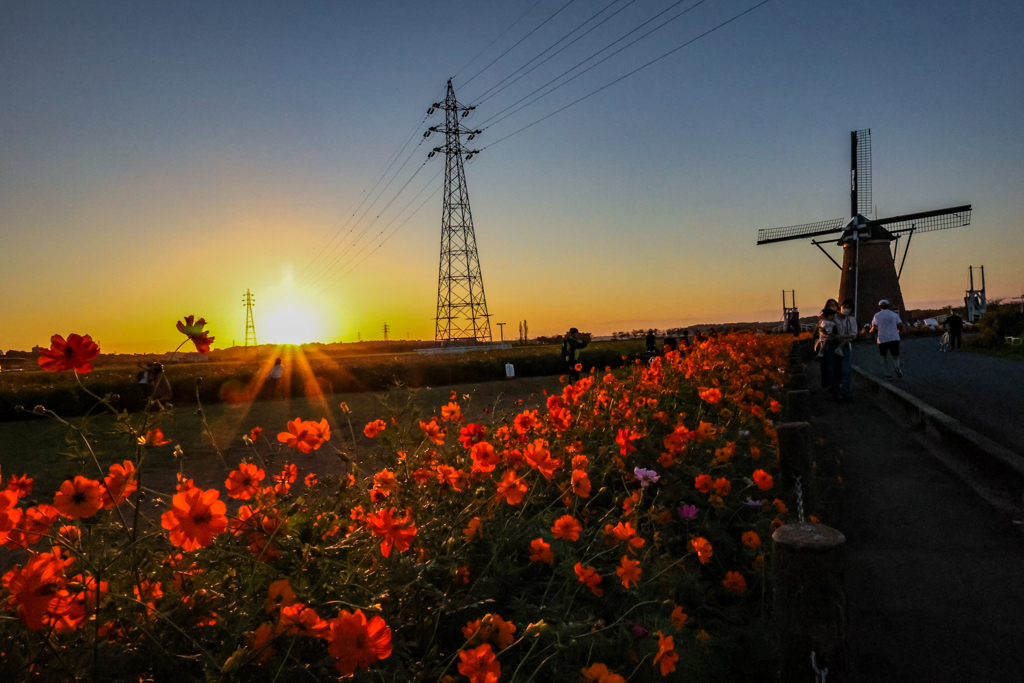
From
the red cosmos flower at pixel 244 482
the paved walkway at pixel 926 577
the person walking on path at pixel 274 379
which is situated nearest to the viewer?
the red cosmos flower at pixel 244 482

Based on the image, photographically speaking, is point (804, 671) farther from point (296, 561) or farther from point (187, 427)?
point (187, 427)

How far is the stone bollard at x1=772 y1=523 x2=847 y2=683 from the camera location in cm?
192

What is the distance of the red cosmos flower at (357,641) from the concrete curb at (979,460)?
5.02 m

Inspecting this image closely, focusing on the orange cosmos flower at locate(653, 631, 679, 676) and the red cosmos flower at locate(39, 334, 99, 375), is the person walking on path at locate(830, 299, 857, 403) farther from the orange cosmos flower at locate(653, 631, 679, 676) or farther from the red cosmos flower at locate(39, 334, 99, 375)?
the red cosmos flower at locate(39, 334, 99, 375)

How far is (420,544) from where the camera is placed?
2033mm

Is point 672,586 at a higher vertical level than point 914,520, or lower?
higher

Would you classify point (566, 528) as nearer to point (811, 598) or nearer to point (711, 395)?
point (811, 598)

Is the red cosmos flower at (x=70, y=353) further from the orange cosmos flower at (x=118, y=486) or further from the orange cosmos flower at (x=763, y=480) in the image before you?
the orange cosmos flower at (x=763, y=480)

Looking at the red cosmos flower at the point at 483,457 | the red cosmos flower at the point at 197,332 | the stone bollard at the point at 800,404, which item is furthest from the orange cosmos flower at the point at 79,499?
the stone bollard at the point at 800,404

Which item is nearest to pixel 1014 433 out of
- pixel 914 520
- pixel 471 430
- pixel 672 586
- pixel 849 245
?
pixel 914 520

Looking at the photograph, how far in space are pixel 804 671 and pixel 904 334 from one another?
144 feet

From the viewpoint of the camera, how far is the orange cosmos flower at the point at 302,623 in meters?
1.27

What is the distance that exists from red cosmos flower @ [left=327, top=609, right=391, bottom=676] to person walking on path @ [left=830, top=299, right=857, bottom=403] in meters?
10.6

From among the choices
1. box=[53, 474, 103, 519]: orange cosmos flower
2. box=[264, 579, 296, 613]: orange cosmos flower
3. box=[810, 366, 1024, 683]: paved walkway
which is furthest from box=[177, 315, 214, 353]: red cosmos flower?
box=[810, 366, 1024, 683]: paved walkway
